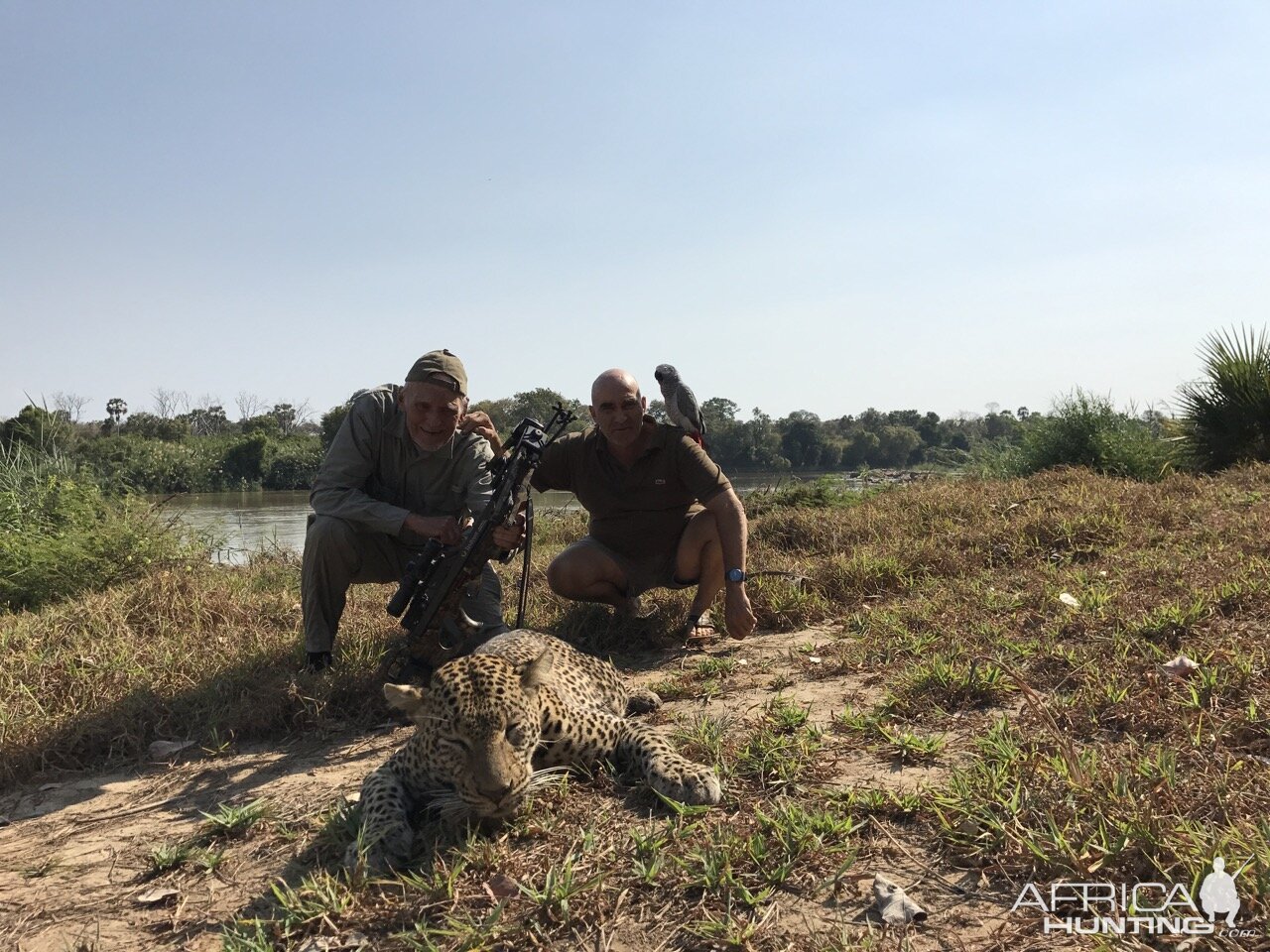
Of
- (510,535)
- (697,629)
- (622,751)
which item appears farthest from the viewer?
(697,629)

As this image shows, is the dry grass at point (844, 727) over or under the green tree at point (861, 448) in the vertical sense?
under

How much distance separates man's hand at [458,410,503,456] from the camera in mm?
4711

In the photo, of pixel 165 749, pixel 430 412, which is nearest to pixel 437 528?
pixel 430 412

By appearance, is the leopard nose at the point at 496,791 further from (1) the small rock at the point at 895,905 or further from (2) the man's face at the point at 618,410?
(2) the man's face at the point at 618,410

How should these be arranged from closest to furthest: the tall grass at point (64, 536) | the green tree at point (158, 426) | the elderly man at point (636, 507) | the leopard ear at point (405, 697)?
the leopard ear at point (405, 697) → the elderly man at point (636, 507) → the tall grass at point (64, 536) → the green tree at point (158, 426)

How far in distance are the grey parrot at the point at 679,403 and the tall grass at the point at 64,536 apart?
15.0 feet

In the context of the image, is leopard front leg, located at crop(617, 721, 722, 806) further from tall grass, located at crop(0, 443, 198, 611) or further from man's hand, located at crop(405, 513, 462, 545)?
tall grass, located at crop(0, 443, 198, 611)

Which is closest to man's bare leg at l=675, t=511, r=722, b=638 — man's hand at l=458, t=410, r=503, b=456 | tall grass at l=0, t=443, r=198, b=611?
man's hand at l=458, t=410, r=503, b=456

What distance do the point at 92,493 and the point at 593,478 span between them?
5.71 m

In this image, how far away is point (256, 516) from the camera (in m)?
17.0

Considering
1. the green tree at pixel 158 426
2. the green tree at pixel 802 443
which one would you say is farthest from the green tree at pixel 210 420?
the green tree at pixel 802 443

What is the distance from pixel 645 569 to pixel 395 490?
1.61 metres

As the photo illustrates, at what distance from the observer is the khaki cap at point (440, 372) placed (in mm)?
4309

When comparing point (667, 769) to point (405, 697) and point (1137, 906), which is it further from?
point (1137, 906)
